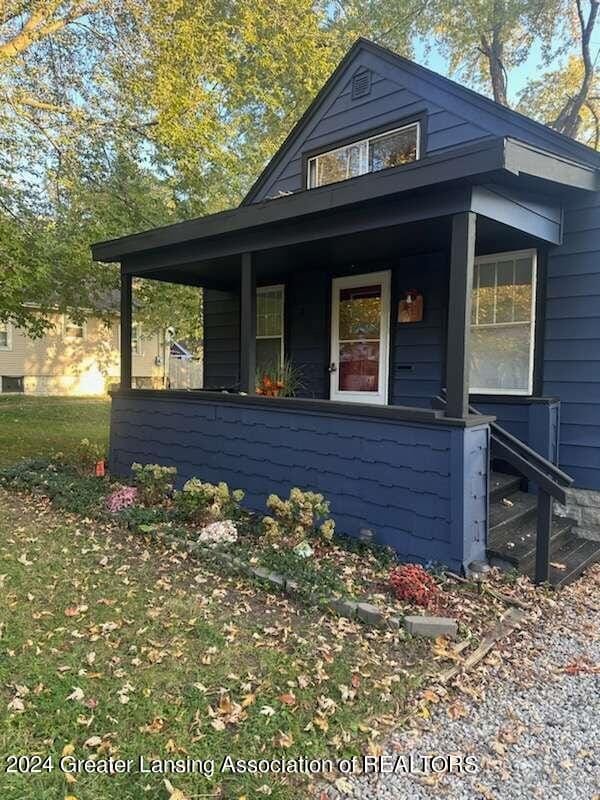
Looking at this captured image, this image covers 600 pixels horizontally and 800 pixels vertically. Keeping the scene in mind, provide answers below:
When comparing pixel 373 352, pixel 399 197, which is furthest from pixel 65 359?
pixel 399 197

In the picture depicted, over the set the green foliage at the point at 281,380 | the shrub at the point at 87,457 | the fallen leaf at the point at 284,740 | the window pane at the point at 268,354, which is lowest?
the fallen leaf at the point at 284,740

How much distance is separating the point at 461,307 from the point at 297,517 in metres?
2.13

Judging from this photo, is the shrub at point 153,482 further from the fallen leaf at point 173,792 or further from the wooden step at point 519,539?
the fallen leaf at point 173,792

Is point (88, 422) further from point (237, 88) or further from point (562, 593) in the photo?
point (562, 593)

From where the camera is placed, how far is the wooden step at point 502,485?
15.7ft

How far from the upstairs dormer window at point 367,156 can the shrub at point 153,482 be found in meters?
3.67

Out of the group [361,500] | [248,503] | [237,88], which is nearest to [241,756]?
[361,500]

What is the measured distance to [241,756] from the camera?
2.10m

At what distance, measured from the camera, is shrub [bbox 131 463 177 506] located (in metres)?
5.26

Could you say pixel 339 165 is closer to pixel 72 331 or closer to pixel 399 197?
pixel 399 197

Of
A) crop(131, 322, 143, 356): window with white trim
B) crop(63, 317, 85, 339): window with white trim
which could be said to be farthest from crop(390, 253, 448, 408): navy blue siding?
crop(63, 317, 85, 339): window with white trim

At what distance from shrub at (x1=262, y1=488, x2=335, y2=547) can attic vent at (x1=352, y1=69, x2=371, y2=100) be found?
207 inches

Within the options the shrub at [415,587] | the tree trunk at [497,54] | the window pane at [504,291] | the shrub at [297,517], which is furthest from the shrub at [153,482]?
the tree trunk at [497,54]

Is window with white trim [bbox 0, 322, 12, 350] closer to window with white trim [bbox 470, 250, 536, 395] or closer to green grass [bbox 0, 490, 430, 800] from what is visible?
green grass [bbox 0, 490, 430, 800]
